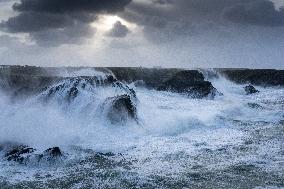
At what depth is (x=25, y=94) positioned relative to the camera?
65.1 ft

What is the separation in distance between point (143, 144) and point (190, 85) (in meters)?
17.9

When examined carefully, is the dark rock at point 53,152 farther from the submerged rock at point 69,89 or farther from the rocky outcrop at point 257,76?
the rocky outcrop at point 257,76

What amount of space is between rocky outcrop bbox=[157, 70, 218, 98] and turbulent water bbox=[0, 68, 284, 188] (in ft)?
23.6

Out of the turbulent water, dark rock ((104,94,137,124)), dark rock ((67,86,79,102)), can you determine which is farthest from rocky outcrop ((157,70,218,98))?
dark rock ((67,86,79,102))

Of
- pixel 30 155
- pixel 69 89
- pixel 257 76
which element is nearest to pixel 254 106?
pixel 69 89

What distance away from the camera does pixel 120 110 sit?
16734mm

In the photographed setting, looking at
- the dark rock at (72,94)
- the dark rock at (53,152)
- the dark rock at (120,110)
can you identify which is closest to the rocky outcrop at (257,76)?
the dark rock at (120,110)

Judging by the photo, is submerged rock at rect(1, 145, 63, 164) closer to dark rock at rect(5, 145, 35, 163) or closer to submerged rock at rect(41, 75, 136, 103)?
dark rock at rect(5, 145, 35, 163)

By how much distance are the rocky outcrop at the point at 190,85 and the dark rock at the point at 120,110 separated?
1305 centimetres

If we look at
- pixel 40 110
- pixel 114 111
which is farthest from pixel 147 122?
pixel 40 110

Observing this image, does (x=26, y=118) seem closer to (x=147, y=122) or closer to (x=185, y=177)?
(x=147, y=122)

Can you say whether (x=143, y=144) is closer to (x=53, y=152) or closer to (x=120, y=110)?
(x=120, y=110)

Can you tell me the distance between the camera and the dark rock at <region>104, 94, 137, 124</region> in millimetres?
16609

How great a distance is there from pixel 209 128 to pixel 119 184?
8.26 meters
